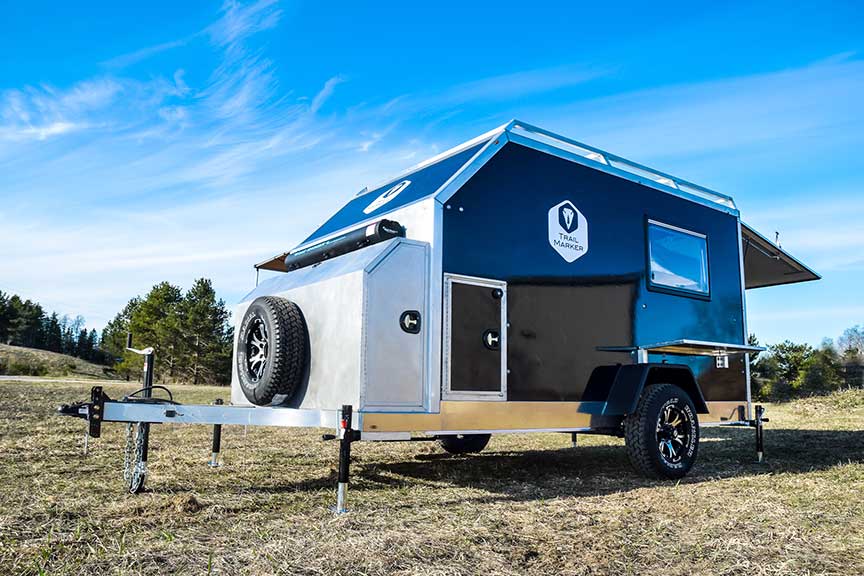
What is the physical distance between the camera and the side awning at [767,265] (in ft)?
28.9

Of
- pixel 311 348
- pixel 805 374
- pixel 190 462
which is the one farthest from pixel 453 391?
pixel 805 374

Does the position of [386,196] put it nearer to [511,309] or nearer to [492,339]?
[511,309]

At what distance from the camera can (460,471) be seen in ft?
23.0

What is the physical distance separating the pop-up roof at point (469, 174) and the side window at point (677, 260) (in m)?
0.47

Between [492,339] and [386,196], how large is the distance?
6.26 ft

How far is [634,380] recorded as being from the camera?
20.7 feet

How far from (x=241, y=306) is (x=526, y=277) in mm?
3059

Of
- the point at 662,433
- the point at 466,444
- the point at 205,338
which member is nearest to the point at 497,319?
the point at 662,433

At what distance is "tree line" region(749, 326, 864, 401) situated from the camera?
30.7m

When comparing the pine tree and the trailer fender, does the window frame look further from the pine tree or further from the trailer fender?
the pine tree

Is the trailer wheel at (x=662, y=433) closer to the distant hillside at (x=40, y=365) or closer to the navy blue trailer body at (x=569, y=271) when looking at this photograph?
the navy blue trailer body at (x=569, y=271)

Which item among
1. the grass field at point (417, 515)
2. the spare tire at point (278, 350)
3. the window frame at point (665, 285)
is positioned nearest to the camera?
the grass field at point (417, 515)

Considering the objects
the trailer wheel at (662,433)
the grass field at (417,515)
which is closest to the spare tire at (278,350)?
the grass field at (417,515)

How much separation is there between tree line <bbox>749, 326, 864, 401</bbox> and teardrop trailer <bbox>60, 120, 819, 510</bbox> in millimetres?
25745
